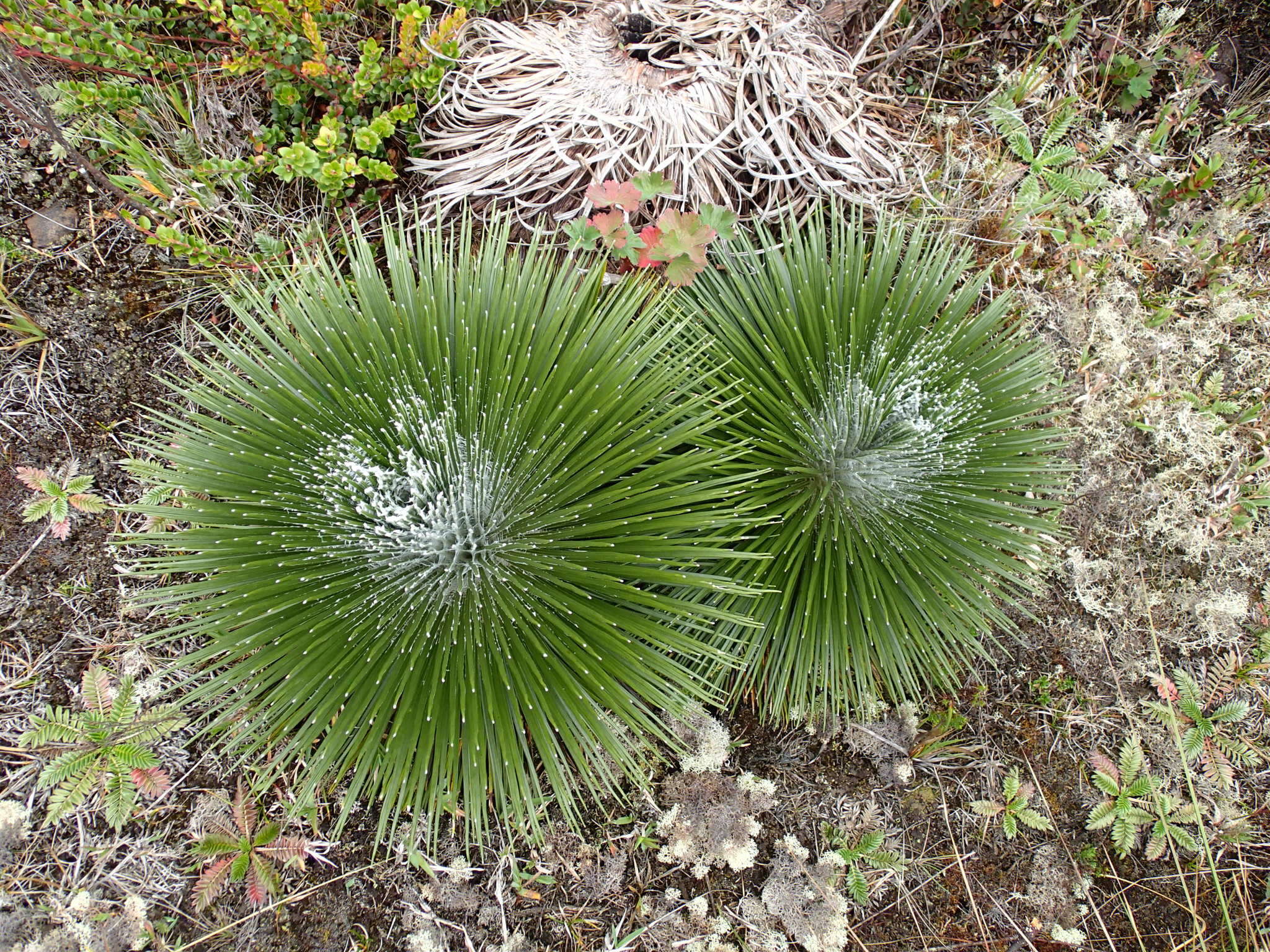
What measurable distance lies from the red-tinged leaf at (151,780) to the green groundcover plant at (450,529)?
0.72 metres

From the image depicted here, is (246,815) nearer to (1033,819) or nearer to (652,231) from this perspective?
(652,231)

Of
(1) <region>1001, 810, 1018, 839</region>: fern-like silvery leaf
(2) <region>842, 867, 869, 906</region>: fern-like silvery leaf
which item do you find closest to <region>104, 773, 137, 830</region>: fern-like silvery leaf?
(2) <region>842, 867, 869, 906</region>: fern-like silvery leaf

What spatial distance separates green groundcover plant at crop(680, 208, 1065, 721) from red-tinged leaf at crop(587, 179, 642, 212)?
352 millimetres

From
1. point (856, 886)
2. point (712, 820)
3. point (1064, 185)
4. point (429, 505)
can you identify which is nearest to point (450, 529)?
point (429, 505)

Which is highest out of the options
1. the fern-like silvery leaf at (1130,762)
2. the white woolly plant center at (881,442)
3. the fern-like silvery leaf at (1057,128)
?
the fern-like silvery leaf at (1057,128)

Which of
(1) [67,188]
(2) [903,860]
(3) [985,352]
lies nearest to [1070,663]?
(2) [903,860]

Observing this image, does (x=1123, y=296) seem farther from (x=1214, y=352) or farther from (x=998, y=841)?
(x=998, y=841)

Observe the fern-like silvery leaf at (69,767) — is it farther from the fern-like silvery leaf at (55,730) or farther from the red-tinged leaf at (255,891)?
the red-tinged leaf at (255,891)

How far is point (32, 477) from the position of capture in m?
2.60

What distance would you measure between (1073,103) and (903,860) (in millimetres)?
3040

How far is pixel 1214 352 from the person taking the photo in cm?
→ 313

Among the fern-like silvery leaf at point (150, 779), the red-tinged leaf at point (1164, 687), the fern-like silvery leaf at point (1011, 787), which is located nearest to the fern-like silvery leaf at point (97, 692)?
the fern-like silvery leaf at point (150, 779)

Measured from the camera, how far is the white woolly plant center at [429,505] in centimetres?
194

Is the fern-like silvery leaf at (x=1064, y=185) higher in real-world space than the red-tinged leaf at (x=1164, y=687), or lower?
higher
